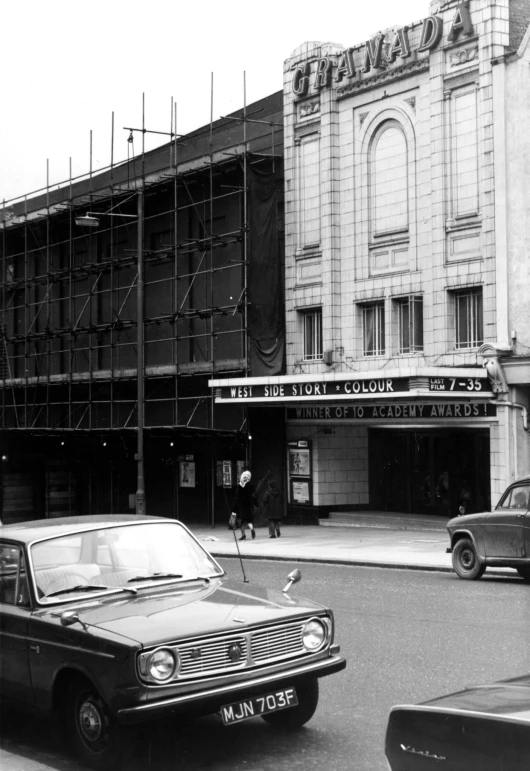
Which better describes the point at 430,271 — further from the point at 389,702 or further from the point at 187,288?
the point at 389,702

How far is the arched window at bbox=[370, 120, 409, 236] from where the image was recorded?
2862cm

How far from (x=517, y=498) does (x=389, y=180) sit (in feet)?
49.4

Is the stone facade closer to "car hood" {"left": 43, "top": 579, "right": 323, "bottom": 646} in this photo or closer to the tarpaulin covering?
the tarpaulin covering

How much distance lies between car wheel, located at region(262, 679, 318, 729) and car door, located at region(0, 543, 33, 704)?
1738 millimetres

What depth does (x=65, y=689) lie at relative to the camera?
7.02 m

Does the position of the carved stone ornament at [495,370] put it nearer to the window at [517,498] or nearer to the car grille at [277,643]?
the window at [517,498]

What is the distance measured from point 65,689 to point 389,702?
2.66m

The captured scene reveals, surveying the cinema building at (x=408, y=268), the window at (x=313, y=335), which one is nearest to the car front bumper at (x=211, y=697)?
the cinema building at (x=408, y=268)

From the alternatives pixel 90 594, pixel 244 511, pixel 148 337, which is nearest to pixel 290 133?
pixel 148 337

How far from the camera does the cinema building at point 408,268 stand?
25266 millimetres

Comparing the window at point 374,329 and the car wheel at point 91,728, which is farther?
the window at point 374,329

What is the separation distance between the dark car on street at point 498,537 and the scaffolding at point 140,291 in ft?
45.6

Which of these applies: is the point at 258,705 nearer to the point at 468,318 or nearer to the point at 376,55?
the point at 468,318

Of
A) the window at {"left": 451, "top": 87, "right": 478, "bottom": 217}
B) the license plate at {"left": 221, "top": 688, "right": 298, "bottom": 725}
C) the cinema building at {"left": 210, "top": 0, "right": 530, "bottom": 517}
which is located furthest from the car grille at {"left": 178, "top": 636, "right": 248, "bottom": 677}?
the window at {"left": 451, "top": 87, "right": 478, "bottom": 217}
